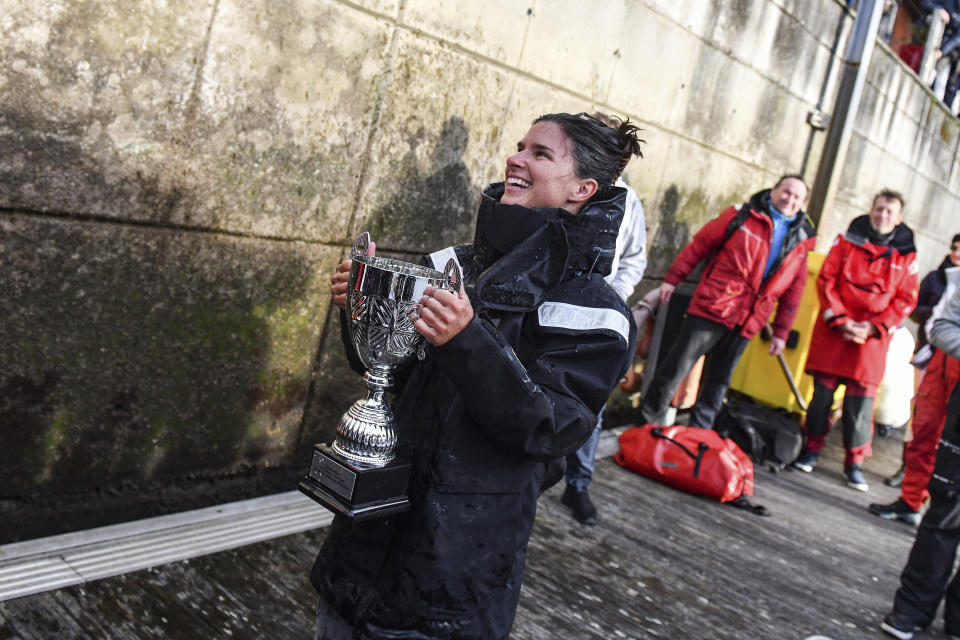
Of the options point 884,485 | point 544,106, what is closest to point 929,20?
point 884,485

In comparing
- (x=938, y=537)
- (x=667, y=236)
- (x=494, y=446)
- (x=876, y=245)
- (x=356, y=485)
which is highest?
(x=876, y=245)

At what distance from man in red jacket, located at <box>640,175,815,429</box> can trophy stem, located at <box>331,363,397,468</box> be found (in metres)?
4.07

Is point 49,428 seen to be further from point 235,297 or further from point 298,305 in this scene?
point 298,305

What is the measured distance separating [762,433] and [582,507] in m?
2.68

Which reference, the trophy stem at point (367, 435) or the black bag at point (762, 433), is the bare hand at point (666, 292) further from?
the trophy stem at point (367, 435)

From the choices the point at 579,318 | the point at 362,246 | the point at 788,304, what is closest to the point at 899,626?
the point at 788,304

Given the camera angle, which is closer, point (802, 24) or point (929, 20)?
point (802, 24)

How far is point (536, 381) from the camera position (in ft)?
5.48

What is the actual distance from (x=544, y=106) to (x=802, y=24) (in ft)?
12.6

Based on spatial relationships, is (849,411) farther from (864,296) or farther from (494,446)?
(494,446)

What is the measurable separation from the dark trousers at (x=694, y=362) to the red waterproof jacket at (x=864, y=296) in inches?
35.3

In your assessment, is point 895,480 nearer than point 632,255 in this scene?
No

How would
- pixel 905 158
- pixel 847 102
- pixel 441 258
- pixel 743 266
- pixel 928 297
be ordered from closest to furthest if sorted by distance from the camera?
pixel 441 258 < pixel 743 266 < pixel 928 297 < pixel 847 102 < pixel 905 158

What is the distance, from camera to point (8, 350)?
2.82 metres
